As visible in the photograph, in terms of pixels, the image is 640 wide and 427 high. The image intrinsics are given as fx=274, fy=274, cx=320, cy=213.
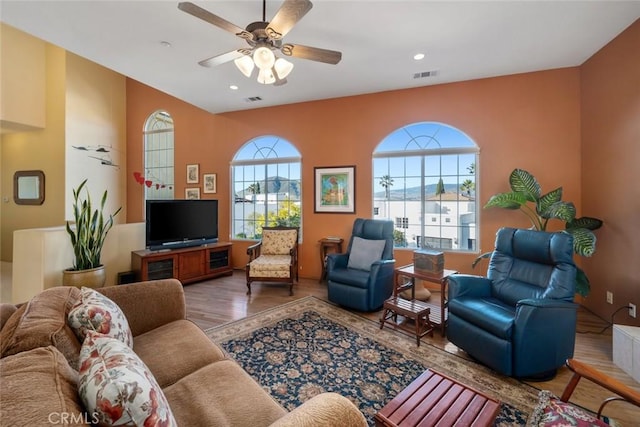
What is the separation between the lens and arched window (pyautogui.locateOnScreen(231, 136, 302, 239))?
5113 millimetres

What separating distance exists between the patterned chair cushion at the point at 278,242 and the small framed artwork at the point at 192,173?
2.28 metres

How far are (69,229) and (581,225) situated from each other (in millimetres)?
6098

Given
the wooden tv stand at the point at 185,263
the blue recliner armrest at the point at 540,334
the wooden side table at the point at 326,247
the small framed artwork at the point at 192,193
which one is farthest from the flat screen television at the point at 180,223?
the blue recliner armrest at the point at 540,334

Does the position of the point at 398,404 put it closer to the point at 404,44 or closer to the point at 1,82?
the point at 404,44

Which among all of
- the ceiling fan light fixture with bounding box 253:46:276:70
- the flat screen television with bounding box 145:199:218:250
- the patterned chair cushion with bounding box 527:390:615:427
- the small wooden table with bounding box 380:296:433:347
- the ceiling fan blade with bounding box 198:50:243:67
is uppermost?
the ceiling fan blade with bounding box 198:50:243:67

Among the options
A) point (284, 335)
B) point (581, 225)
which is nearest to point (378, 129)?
point (581, 225)

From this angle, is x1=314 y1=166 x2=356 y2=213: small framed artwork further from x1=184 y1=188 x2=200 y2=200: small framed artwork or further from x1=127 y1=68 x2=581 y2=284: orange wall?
x1=184 y1=188 x2=200 y2=200: small framed artwork

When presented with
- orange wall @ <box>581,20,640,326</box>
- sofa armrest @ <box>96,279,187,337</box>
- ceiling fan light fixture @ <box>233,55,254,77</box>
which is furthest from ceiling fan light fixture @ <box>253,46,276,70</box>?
orange wall @ <box>581,20,640,326</box>

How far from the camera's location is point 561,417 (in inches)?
47.8

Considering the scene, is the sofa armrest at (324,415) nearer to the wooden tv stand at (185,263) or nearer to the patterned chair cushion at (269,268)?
the patterned chair cushion at (269,268)

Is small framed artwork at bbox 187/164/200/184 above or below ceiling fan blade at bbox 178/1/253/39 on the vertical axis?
below

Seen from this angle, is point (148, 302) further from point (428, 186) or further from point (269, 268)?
point (428, 186)

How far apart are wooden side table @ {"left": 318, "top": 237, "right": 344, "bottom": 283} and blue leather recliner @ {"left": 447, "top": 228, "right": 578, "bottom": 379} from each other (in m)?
2.14

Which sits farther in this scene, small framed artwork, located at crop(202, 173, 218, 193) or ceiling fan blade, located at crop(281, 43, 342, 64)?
small framed artwork, located at crop(202, 173, 218, 193)
